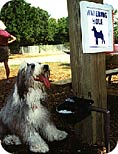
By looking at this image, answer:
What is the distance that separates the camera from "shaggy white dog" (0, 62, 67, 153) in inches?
102

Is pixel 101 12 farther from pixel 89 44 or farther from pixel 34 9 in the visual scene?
pixel 34 9

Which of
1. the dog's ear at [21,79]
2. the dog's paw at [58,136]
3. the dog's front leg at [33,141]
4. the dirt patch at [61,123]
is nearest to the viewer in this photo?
the dog's ear at [21,79]

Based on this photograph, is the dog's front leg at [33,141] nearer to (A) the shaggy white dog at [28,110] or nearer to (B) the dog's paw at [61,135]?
(A) the shaggy white dog at [28,110]

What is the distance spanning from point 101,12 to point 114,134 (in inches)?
45.5

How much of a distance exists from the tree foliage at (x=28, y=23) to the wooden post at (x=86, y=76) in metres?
0.18

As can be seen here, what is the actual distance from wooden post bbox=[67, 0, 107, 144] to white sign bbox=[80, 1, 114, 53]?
45 mm

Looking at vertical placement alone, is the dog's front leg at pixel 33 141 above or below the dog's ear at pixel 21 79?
below

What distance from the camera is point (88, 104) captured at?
2.77 meters

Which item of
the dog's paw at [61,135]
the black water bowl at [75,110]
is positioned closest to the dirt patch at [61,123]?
the dog's paw at [61,135]

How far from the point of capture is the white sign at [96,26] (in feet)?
9.34

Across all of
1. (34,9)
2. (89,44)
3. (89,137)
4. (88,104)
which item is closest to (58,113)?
(88,104)

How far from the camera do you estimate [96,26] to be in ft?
9.67

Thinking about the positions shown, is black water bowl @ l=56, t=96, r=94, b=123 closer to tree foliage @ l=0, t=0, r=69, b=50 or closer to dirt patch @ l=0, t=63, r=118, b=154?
dirt patch @ l=0, t=63, r=118, b=154

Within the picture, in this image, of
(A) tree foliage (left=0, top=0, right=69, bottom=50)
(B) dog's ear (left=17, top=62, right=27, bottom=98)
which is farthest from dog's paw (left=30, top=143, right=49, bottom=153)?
(A) tree foliage (left=0, top=0, right=69, bottom=50)
